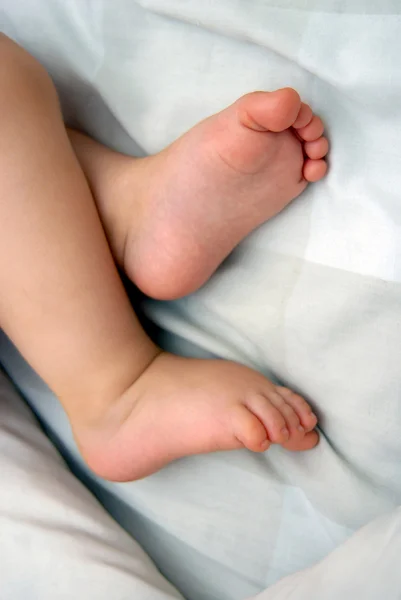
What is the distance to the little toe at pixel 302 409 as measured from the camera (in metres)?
0.51

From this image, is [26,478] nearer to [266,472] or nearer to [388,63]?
[266,472]

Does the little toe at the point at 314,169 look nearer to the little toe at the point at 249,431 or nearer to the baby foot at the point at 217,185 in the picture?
the baby foot at the point at 217,185

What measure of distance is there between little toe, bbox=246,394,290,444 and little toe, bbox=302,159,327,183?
0.19 metres

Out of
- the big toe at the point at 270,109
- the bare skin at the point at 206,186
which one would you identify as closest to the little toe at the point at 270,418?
the bare skin at the point at 206,186

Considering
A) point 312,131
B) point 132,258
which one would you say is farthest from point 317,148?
point 132,258

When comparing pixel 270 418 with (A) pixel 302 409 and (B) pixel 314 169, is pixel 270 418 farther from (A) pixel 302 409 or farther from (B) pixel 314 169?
(B) pixel 314 169

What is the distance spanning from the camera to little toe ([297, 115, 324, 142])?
47 cm

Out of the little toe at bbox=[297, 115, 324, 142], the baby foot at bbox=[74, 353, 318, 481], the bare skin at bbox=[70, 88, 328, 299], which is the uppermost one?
the little toe at bbox=[297, 115, 324, 142]

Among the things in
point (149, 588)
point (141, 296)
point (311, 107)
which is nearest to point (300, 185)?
point (311, 107)

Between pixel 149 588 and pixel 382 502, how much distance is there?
22 cm

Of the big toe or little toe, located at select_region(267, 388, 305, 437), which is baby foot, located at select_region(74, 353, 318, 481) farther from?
→ the big toe

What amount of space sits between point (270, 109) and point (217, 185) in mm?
85

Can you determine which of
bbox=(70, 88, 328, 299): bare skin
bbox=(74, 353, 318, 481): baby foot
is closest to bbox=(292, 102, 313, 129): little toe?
bbox=(70, 88, 328, 299): bare skin

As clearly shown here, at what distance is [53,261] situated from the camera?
0.53m
